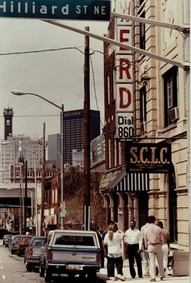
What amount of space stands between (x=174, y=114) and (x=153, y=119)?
2.97m

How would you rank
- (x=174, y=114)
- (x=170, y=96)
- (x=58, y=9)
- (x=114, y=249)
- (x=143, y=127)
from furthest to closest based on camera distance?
1. (x=143, y=127)
2. (x=170, y=96)
3. (x=174, y=114)
4. (x=114, y=249)
5. (x=58, y=9)

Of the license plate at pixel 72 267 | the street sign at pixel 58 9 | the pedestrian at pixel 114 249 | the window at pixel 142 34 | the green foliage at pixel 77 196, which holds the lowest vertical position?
the license plate at pixel 72 267

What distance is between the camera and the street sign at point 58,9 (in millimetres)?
14289

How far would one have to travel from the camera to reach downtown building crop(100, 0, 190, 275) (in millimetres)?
24266

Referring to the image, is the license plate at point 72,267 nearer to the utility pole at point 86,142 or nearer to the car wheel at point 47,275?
the car wheel at point 47,275

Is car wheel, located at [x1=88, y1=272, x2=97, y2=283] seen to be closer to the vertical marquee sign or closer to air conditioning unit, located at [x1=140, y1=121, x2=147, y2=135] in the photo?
the vertical marquee sign

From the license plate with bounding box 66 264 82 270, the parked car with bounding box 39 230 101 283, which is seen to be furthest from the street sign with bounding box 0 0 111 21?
the license plate with bounding box 66 264 82 270

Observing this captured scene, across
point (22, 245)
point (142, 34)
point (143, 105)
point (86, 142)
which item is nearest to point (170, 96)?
point (86, 142)

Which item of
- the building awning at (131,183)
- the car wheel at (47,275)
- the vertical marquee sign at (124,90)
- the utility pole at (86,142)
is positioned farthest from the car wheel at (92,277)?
the building awning at (131,183)

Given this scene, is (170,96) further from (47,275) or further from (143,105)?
(47,275)

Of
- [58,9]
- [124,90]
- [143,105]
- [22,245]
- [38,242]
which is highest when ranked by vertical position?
[124,90]

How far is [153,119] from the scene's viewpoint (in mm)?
29094

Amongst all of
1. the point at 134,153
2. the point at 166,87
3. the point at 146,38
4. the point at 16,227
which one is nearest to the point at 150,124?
the point at 166,87

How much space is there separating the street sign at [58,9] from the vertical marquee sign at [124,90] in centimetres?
1488
